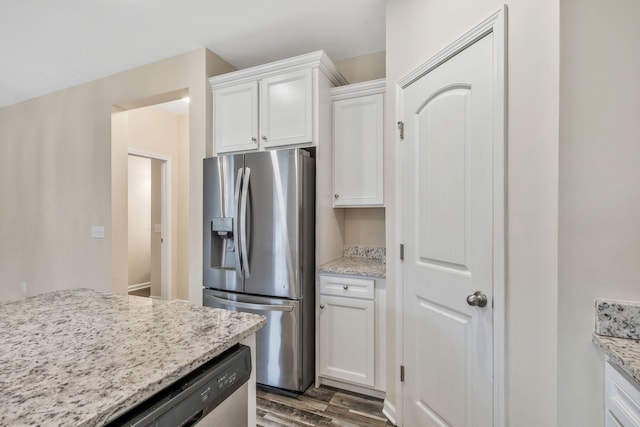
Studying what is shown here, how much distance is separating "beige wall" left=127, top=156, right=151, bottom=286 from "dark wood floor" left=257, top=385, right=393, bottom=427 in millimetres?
3898

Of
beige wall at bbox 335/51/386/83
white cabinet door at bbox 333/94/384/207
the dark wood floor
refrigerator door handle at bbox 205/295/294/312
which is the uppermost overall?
beige wall at bbox 335/51/386/83

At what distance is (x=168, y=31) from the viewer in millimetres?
2260

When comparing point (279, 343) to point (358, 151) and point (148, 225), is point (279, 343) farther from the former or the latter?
point (148, 225)

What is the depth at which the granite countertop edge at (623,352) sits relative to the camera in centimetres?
74

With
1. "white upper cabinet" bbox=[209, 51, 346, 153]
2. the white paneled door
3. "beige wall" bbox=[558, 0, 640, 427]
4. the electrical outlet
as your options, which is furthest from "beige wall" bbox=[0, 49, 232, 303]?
"beige wall" bbox=[558, 0, 640, 427]

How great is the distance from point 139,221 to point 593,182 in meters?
5.71

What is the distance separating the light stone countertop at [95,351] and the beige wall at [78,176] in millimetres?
1412

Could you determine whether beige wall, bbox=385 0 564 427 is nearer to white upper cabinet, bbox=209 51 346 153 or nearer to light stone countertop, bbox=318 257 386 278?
light stone countertop, bbox=318 257 386 278

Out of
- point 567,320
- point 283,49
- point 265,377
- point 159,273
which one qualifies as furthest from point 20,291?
point 567,320

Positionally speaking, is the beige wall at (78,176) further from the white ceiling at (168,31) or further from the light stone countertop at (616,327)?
the light stone countertop at (616,327)

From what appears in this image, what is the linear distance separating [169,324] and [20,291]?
14.0 ft

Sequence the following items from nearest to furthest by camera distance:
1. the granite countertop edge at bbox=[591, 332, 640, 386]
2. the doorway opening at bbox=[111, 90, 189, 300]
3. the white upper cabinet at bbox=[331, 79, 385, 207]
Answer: the granite countertop edge at bbox=[591, 332, 640, 386] < the white upper cabinet at bbox=[331, 79, 385, 207] < the doorway opening at bbox=[111, 90, 189, 300]

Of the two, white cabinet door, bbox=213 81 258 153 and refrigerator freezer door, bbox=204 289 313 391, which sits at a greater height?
white cabinet door, bbox=213 81 258 153

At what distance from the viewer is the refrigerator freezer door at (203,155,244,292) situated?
84.0 inches
